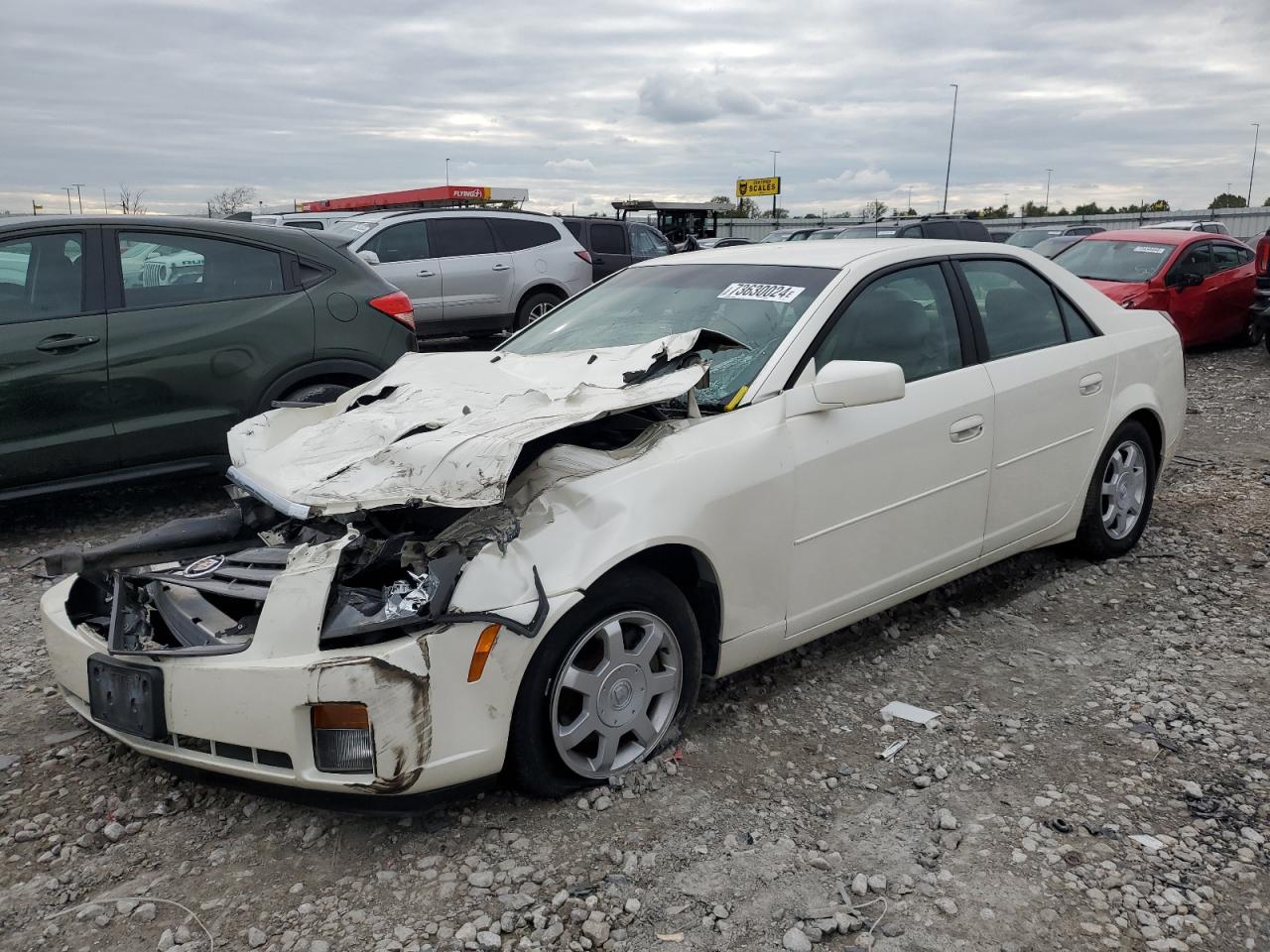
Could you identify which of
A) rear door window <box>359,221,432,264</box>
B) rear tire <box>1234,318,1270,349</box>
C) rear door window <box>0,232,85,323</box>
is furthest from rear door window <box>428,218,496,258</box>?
rear tire <box>1234,318,1270,349</box>

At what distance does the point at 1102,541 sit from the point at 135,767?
166 inches

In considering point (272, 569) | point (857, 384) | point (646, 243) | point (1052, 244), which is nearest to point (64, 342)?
point (272, 569)

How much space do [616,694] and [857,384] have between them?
124 centimetres

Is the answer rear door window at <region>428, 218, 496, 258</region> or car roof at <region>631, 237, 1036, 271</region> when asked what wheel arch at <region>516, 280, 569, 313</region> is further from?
car roof at <region>631, 237, 1036, 271</region>

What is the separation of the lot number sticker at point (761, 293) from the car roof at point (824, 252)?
194 millimetres

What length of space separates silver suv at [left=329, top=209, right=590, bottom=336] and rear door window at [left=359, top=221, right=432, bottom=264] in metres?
0.01

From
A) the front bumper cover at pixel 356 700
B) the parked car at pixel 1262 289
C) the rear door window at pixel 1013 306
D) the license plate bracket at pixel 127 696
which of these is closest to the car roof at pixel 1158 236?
the parked car at pixel 1262 289

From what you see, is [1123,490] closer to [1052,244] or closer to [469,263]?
[469,263]

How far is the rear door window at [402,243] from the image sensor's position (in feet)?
38.9

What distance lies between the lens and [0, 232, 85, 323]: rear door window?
540 cm

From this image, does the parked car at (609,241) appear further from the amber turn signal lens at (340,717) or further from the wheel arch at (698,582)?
the amber turn signal lens at (340,717)

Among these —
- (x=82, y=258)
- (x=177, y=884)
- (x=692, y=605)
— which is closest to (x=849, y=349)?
(x=692, y=605)

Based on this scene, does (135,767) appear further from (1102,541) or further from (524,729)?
(1102,541)

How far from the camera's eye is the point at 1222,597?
4.77 meters
